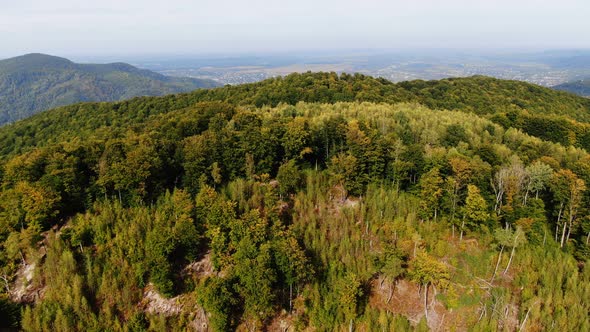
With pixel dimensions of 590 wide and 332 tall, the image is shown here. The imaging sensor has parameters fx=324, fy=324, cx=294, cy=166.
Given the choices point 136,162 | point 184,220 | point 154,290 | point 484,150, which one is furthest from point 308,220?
point 484,150

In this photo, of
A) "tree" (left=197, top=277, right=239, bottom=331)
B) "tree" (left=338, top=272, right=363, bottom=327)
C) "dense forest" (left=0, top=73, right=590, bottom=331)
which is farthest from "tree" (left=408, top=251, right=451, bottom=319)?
"tree" (left=197, top=277, right=239, bottom=331)

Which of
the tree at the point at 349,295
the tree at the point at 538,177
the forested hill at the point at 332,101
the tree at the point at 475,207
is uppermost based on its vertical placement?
the forested hill at the point at 332,101

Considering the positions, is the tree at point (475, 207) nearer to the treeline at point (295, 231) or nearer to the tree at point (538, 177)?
the treeline at point (295, 231)

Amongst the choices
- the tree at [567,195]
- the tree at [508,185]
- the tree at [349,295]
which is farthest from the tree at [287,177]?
the tree at [567,195]

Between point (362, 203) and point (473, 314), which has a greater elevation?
point (362, 203)

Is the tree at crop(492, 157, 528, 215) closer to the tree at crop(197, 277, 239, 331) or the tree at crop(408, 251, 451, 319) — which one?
the tree at crop(408, 251, 451, 319)

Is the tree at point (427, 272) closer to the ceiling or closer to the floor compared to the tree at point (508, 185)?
closer to the floor

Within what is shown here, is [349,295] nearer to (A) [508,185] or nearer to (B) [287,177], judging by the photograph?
(B) [287,177]

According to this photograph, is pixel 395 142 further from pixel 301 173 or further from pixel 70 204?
pixel 70 204
